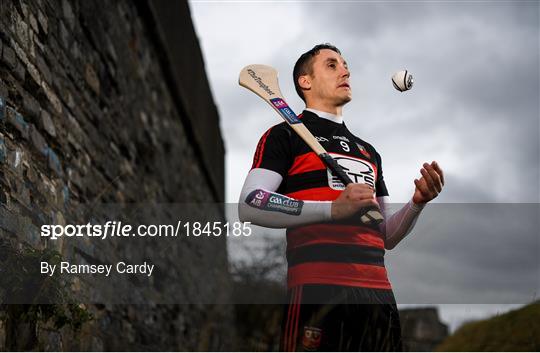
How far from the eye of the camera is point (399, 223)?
235 cm

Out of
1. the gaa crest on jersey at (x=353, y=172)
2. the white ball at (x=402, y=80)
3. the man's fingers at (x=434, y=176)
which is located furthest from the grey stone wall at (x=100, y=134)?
the man's fingers at (x=434, y=176)

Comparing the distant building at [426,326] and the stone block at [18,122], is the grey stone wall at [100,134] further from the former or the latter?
the distant building at [426,326]

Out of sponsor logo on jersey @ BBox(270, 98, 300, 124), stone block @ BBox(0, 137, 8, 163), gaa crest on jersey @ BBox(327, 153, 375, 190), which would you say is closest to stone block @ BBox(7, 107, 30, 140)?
stone block @ BBox(0, 137, 8, 163)

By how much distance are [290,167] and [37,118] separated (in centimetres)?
197

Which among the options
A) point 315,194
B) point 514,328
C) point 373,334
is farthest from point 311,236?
point 514,328

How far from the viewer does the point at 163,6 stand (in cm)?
710

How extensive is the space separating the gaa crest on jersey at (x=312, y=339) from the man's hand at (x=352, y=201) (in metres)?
0.35

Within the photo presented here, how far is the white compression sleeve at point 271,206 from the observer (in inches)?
84.3

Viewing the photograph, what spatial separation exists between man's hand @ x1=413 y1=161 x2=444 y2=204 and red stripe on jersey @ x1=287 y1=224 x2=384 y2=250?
0.73 ft

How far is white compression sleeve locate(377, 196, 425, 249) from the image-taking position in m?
2.33

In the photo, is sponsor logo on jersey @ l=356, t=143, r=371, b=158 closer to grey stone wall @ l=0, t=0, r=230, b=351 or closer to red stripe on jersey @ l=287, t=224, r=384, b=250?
red stripe on jersey @ l=287, t=224, r=384, b=250

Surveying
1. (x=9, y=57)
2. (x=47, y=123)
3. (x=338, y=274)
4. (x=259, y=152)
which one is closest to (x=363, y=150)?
(x=259, y=152)

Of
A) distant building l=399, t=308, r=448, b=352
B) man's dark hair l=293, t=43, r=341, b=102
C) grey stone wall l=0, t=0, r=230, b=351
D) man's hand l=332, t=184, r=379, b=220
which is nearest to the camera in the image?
man's hand l=332, t=184, r=379, b=220

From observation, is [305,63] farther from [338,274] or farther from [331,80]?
[338,274]
